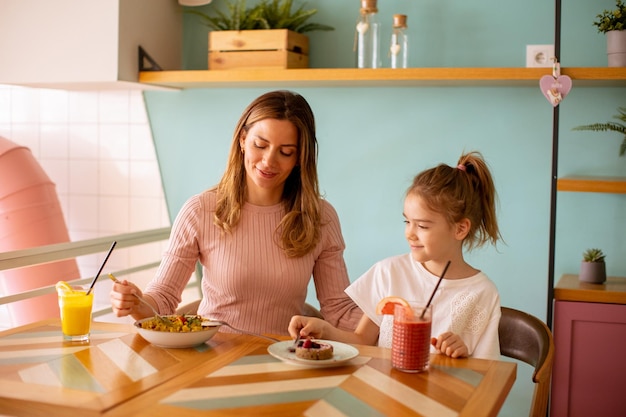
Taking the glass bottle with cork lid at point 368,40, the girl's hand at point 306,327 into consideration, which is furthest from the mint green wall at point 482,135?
the girl's hand at point 306,327

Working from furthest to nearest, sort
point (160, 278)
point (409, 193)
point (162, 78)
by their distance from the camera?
point (162, 78), point (160, 278), point (409, 193)

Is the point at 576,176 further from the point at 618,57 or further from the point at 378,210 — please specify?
the point at 378,210

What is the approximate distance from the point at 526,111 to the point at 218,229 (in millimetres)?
1351

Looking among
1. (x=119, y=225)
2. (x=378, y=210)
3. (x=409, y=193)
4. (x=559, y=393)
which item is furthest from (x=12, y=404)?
(x=119, y=225)

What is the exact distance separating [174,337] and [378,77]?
1.45m

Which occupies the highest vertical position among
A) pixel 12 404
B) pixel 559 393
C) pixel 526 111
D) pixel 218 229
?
pixel 526 111

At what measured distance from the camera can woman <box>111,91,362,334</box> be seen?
2.16 m

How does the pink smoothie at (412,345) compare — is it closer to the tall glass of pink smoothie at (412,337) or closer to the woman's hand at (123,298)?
the tall glass of pink smoothie at (412,337)

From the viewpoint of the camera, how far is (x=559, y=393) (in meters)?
2.60

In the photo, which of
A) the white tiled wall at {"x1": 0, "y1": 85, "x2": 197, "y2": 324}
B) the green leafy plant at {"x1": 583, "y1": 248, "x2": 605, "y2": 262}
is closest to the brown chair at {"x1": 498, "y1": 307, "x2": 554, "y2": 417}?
the green leafy plant at {"x1": 583, "y1": 248, "x2": 605, "y2": 262}

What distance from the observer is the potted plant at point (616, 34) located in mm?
2650

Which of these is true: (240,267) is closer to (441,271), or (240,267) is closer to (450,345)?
(441,271)

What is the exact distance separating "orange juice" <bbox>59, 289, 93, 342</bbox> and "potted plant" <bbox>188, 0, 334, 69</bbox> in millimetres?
1496

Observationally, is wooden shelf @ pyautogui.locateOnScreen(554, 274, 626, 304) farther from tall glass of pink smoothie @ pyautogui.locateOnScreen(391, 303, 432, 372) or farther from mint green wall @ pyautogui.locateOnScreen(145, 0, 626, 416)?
tall glass of pink smoothie @ pyautogui.locateOnScreen(391, 303, 432, 372)
